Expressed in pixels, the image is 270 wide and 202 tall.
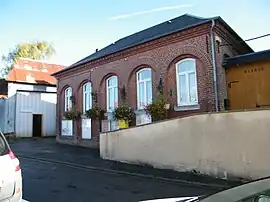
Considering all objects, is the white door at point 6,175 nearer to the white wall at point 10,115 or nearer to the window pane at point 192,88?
the window pane at point 192,88

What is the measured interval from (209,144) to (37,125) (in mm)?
23881

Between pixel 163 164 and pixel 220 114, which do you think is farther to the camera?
pixel 163 164

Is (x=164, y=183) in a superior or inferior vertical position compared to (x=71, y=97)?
inferior

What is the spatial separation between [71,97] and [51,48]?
25.1 m

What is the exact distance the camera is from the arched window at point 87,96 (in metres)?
20.9

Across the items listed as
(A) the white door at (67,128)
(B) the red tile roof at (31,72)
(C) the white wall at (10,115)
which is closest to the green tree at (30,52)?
(B) the red tile roof at (31,72)

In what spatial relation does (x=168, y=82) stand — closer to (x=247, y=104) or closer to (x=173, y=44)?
(x=173, y=44)

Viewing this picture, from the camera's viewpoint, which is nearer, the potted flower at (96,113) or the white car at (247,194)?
the white car at (247,194)

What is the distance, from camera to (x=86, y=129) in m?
20.4

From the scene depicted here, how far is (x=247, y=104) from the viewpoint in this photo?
14.4 metres

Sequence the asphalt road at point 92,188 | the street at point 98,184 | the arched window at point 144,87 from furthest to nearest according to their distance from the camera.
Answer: the arched window at point 144,87 → the street at point 98,184 → the asphalt road at point 92,188

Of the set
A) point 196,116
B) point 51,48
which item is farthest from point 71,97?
point 51,48

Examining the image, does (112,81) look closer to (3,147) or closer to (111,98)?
(111,98)

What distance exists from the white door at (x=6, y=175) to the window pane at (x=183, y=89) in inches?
466
